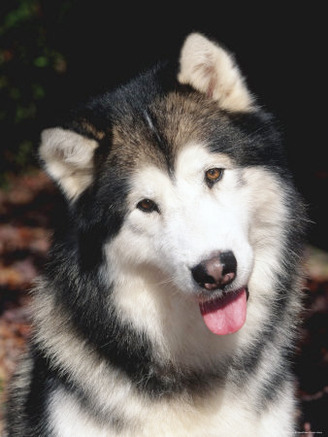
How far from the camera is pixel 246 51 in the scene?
281 inches

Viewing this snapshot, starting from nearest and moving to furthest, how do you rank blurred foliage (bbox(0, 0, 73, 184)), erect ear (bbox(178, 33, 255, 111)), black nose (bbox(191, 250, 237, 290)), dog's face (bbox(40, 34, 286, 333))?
black nose (bbox(191, 250, 237, 290)) < dog's face (bbox(40, 34, 286, 333)) < erect ear (bbox(178, 33, 255, 111)) < blurred foliage (bbox(0, 0, 73, 184))

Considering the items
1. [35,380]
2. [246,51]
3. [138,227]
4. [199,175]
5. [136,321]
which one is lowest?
[35,380]

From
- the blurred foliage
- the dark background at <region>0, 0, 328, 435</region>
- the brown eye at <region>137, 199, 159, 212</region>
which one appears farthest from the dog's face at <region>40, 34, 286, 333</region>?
the blurred foliage

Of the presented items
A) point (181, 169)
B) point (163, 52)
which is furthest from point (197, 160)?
point (163, 52)

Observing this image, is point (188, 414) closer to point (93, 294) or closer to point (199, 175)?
point (93, 294)

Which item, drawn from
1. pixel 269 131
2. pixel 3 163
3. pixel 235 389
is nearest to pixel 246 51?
pixel 3 163

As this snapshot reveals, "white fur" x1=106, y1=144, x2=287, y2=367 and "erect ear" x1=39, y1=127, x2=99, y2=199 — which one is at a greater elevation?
"erect ear" x1=39, y1=127, x2=99, y2=199

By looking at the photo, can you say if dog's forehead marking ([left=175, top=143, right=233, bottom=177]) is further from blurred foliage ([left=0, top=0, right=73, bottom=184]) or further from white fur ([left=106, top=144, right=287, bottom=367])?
blurred foliage ([left=0, top=0, right=73, bottom=184])

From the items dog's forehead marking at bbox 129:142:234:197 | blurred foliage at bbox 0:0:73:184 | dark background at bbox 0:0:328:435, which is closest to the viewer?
dog's forehead marking at bbox 129:142:234:197

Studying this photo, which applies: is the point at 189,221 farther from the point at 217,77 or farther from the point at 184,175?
the point at 217,77

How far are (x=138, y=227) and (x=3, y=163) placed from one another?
687 centimetres

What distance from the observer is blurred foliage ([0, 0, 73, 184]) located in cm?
736

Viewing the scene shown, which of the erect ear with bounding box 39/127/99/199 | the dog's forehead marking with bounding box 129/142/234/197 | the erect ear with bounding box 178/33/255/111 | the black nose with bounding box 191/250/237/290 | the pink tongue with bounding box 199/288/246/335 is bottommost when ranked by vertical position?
the pink tongue with bounding box 199/288/246/335

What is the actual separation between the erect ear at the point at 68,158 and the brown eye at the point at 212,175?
0.51m
